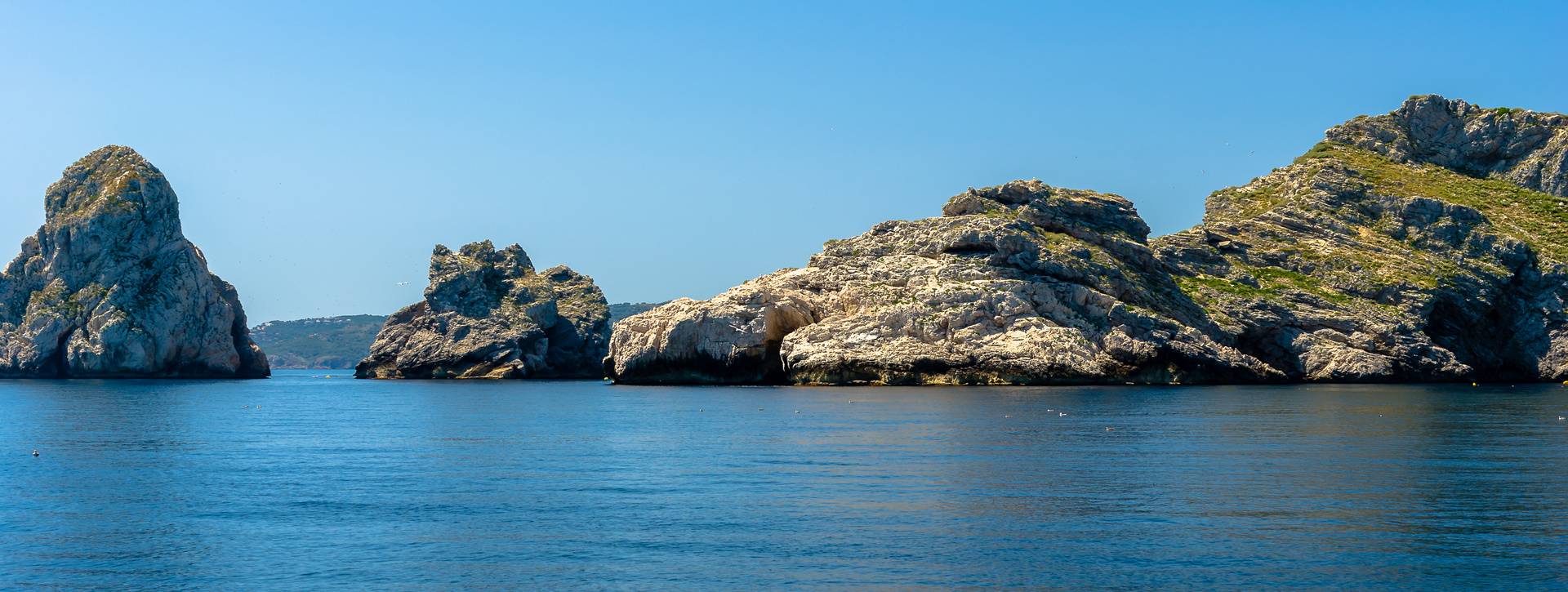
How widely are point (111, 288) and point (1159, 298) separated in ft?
485

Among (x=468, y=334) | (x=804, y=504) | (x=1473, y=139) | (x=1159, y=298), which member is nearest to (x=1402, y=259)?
(x=1159, y=298)

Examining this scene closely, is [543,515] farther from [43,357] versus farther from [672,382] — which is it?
[43,357]

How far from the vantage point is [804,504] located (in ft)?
106

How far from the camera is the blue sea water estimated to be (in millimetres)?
23312

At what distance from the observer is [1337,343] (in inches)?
4877

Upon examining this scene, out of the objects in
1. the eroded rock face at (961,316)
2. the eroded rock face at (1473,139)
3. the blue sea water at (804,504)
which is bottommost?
the blue sea water at (804,504)

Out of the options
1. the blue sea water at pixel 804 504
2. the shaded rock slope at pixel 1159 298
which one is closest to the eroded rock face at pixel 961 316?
the shaded rock slope at pixel 1159 298

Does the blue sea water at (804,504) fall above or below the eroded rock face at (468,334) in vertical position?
below

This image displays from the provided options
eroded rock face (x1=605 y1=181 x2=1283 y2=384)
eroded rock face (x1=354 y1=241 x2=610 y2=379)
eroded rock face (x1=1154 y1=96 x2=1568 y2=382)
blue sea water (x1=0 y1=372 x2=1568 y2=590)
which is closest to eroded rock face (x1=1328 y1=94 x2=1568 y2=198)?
eroded rock face (x1=1154 y1=96 x2=1568 y2=382)

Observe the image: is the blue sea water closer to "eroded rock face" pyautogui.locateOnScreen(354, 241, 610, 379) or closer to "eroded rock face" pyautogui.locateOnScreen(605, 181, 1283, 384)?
"eroded rock face" pyautogui.locateOnScreen(605, 181, 1283, 384)

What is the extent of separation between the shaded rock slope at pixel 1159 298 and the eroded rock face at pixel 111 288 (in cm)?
8037

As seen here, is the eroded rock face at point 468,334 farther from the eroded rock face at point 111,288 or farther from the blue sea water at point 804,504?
the blue sea water at point 804,504

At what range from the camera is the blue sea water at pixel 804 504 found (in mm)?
23312

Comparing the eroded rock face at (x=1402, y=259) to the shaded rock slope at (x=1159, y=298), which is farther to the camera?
the eroded rock face at (x=1402, y=259)
